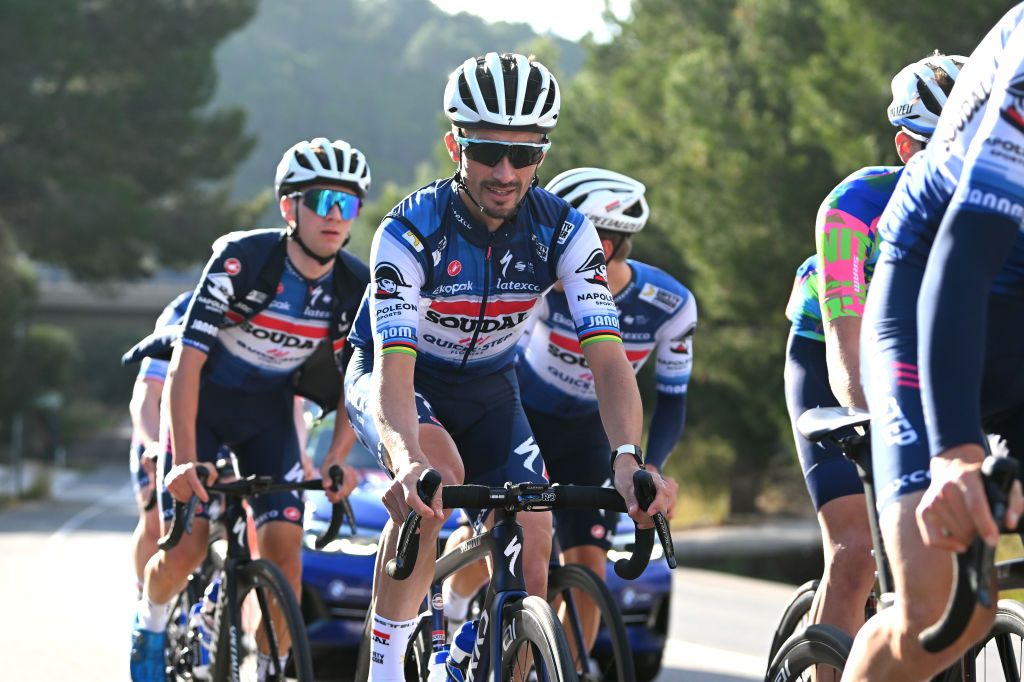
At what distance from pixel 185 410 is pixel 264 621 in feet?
2.84

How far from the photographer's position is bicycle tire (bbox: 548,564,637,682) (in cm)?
527

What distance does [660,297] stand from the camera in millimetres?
6777

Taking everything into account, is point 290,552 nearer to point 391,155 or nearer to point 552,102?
point 552,102

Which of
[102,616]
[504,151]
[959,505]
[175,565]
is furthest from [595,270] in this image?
[102,616]

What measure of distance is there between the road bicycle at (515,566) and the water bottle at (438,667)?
17 centimetres

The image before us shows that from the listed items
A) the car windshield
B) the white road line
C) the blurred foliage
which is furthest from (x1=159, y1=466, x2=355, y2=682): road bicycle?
the blurred foliage

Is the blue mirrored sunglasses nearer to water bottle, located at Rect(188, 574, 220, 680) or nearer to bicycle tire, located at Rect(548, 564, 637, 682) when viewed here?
water bottle, located at Rect(188, 574, 220, 680)

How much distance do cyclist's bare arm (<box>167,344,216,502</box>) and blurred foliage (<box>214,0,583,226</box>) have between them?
121783 mm

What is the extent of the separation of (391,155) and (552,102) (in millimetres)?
140138

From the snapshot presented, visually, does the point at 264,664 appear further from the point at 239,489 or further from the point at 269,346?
the point at 269,346

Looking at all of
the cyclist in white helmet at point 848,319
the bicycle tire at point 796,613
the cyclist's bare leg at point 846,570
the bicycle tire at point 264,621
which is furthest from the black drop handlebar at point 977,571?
the bicycle tire at point 264,621

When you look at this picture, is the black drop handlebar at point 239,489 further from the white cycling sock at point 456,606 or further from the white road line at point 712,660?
the white road line at point 712,660

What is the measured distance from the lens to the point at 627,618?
8602 mm

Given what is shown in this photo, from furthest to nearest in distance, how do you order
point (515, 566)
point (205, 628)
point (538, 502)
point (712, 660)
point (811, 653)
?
point (712, 660) < point (205, 628) < point (515, 566) < point (538, 502) < point (811, 653)
